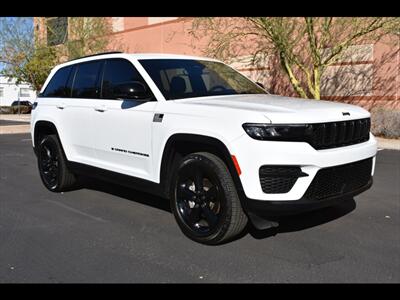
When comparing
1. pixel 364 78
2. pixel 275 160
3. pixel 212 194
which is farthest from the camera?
pixel 364 78

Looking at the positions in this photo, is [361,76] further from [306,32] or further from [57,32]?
[57,32]

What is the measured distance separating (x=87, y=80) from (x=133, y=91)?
4.92ft

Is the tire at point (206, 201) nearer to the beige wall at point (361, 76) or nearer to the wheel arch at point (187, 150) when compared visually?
the wheel arch at point (187, 150)

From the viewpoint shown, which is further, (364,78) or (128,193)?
(364,78)

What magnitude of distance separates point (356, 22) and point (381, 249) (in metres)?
11.2

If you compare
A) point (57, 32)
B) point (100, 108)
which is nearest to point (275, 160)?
point (100, 108)

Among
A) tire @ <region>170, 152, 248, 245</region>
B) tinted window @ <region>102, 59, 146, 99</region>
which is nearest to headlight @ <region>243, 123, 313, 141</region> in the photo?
tire @ <region>170, 152, 248, 245</region>

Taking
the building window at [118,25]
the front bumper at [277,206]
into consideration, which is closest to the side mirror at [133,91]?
the front bumper at [277,206]

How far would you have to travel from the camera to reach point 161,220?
16.8 ft

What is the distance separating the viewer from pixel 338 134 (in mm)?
4188
